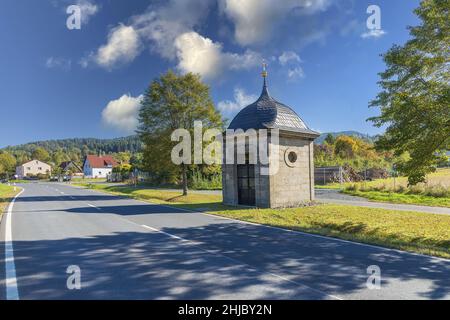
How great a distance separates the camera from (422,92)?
10.0 metres

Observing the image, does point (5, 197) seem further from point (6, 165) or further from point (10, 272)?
point (6, 165)

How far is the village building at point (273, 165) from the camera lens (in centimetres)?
1622

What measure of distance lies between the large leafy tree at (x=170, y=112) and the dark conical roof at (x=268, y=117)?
614cm

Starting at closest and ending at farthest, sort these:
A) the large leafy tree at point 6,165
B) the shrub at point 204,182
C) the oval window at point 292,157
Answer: the oval window at point 292,157
the shrub at point 204,182
the large leafy tree at point 6,165

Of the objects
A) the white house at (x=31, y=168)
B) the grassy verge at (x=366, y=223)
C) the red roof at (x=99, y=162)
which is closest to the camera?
the grassy verge at (x=366, y=223)

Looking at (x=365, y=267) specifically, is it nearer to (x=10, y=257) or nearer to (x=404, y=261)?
(x=404, y=261)

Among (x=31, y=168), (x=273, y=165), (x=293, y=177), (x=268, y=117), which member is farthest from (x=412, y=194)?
(x=31, y=168)

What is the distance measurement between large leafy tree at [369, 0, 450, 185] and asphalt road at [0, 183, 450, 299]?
427cm

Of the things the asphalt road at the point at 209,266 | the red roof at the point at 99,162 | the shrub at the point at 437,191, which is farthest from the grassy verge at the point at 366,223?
the red roof at the point at 99,162

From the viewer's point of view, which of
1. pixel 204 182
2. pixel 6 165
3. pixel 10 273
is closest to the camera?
pixel 10 273

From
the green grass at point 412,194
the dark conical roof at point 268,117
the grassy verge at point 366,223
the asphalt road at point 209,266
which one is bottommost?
the grassy verge at point 366,223

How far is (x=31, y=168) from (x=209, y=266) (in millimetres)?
128584

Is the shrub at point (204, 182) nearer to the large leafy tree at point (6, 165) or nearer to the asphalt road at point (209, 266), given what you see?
the asphalt road at point (209, 266)

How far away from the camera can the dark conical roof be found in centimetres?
1687
